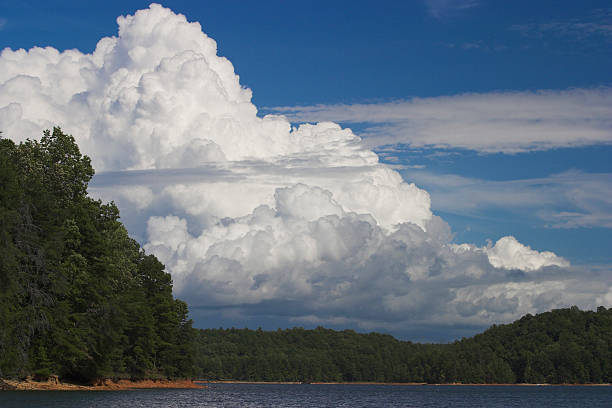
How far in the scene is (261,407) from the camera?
9012 centimetres

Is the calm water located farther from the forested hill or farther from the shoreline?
the forested hill

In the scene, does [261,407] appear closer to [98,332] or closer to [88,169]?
[98,332]

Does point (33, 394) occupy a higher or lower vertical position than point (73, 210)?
lower

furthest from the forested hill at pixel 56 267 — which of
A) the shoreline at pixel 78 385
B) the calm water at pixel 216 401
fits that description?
the calm water at pixel 216 401

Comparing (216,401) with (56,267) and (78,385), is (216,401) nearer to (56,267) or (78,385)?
(78,385)

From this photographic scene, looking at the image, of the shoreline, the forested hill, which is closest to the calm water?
the shoreline

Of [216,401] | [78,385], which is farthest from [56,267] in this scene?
[216,401]

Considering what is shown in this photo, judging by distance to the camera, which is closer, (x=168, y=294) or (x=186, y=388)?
(x=168, y=294)

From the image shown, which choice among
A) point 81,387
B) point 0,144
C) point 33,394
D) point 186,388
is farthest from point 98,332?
point 186,388

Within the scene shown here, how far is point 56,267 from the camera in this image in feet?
220

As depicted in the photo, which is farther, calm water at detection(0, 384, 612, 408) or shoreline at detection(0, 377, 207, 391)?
shoreline at detection(0, 377, 207, 391)

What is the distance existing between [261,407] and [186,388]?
52344 millimetres

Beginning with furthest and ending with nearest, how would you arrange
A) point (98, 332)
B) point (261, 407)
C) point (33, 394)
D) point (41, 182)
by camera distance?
point (261, 407) < point (98, 332) < point (41, 182) < point (33, 394)

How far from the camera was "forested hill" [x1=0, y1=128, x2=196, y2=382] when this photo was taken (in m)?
59.4
